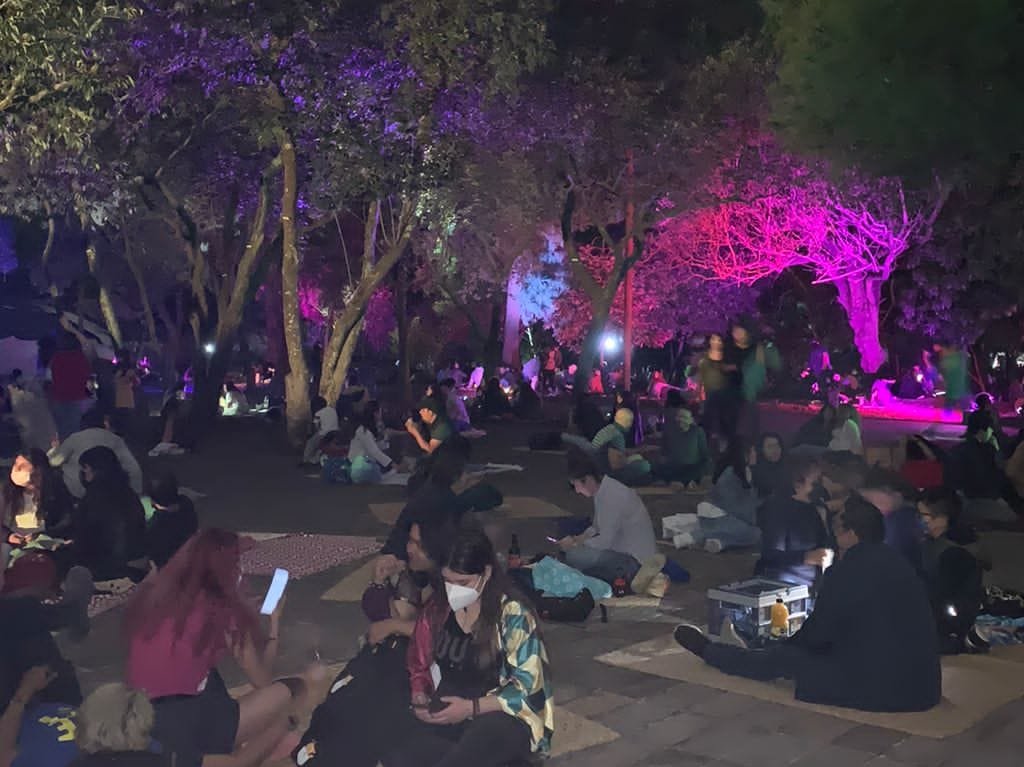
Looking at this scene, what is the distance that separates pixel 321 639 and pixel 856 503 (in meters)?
3.60

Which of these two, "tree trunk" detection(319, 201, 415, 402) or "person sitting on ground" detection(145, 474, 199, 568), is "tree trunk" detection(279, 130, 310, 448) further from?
"person sitting on ground" detection(145, 474, 199, 568)

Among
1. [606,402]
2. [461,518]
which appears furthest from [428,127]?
[461,518]

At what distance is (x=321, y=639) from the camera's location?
752cm

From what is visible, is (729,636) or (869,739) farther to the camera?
(729,636)

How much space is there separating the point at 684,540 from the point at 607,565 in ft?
7.48

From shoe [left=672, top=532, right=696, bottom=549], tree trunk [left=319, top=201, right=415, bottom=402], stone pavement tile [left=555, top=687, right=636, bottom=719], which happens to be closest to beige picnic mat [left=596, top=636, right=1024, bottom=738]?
stone pavement tile [left=555, top=687, right=636, bottom=719]

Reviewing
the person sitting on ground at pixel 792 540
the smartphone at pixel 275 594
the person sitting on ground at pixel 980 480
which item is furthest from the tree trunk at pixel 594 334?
the smartphone at pixel 275 594

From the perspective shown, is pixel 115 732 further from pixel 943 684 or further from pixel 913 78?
pixel 913 78

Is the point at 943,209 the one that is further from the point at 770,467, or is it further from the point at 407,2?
the point at 770,467

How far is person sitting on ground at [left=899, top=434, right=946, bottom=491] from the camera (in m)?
10.9

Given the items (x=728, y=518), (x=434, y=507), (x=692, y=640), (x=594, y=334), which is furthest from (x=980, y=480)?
(x=594, y=334)

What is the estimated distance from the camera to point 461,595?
445cm

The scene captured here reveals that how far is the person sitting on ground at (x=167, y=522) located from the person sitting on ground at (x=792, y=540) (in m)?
4.03

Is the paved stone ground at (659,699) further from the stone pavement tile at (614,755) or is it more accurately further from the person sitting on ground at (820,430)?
the person sitting on ground at (820,430)
